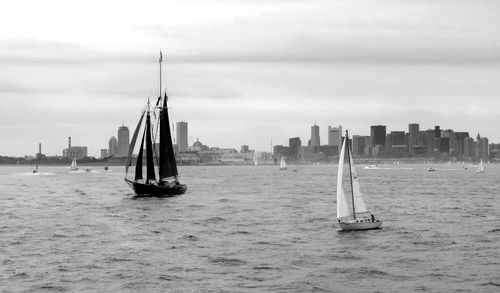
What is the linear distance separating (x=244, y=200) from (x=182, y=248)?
181ft

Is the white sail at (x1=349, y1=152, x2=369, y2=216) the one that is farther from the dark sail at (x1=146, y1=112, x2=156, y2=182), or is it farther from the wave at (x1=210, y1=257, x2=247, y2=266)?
the dark sail at (x1=146, y1=112, x2=156, y2=182)

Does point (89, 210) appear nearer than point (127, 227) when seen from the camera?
No

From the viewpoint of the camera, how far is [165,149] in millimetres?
106625

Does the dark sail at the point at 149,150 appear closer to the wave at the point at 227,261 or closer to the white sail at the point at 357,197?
the white sail at the point at 357,197

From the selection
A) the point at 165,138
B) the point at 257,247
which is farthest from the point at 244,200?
the point at 257,247

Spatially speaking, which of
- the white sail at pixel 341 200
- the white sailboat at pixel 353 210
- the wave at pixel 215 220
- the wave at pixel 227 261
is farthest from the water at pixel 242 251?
the white sail at pixel 341 200

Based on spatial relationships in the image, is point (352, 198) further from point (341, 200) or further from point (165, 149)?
point (165, 149)

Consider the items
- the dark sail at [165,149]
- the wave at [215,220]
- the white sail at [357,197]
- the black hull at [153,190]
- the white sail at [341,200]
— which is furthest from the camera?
the dark sail at [165,149]

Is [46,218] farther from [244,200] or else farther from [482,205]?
[482,205]

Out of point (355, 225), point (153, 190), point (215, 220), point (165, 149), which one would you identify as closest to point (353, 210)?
point (355, 225)

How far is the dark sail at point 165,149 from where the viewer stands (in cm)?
10644

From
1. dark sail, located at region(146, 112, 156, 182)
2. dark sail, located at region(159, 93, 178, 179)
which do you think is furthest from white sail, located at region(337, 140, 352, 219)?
dark sail, located at region(159, 93, 178, 179)

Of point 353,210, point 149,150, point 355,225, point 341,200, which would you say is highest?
point 149,150

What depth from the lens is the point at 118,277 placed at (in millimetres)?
42469
